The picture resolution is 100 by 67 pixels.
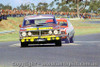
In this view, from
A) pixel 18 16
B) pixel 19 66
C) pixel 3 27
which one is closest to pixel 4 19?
pixel 3 27

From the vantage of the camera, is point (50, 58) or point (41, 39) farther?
point (41, 39)

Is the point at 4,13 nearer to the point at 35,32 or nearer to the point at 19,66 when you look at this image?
the point at 35,32

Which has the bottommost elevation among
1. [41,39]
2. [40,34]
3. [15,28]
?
[15,28]

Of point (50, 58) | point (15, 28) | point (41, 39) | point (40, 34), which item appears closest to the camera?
point (50, 58)

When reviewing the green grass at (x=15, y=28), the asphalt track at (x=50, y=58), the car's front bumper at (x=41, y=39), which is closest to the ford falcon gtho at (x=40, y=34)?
the car's front bumper at (x=41, y=39)

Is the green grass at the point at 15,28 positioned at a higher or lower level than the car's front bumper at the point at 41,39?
lower

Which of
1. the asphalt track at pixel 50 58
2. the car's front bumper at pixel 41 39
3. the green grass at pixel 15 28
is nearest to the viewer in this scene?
the asphalt track at pixel 50 58

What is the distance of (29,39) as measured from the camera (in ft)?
49.7

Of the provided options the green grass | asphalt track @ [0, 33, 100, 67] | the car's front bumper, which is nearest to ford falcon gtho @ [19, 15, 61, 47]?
the car's front bumper

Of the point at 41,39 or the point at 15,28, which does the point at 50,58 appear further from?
the point at 15,28

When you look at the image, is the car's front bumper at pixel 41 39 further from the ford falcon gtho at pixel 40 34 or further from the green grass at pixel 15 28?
the green grass at pixel 15 28

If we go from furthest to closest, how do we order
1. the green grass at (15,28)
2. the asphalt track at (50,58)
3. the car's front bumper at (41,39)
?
the green grass at (15,28) < the car's front bumper at (41,39) < the asphalt track at (50,58)

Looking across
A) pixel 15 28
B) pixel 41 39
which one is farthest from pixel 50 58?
pixel 15 28

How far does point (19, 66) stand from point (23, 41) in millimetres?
5932
